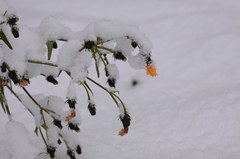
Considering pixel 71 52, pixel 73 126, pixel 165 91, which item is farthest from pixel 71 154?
pixel 165 91

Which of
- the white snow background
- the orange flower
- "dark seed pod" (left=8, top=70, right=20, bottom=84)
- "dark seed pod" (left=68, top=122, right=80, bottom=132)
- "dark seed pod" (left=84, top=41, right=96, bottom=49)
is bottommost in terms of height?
"dark seed pod" (left=8, top=70, right=20, bottom=84)

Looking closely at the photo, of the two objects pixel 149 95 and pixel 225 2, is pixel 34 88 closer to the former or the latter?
pixel 149 95

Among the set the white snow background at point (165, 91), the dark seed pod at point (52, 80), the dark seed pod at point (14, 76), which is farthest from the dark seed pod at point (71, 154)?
the dark seed pod at point (14, 76)

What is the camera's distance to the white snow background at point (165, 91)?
115 centimetres

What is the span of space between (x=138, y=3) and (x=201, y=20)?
0.53m

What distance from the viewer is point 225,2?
2.64 m

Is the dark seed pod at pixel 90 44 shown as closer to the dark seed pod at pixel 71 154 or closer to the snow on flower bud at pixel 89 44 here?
the snow on flower bud at pixel 89 44

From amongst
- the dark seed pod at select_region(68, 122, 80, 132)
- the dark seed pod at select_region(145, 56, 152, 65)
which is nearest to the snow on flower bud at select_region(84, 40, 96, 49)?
the dark seed pod at select_region(145, 56, 152, 65)

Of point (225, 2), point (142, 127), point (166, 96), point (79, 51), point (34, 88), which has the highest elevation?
point (225, 2)

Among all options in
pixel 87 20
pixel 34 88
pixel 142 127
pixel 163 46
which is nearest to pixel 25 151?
Result: pixel 142 127

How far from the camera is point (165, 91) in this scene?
169 cm

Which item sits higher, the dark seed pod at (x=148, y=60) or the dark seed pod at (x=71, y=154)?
the dark seed pod at (x=148, y=60)

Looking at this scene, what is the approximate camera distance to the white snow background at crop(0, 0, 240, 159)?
115 cm

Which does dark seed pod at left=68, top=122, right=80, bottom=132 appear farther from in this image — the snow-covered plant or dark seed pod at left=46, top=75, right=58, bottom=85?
dark seed pod at left=46, top=75, right=58, bottom=85
